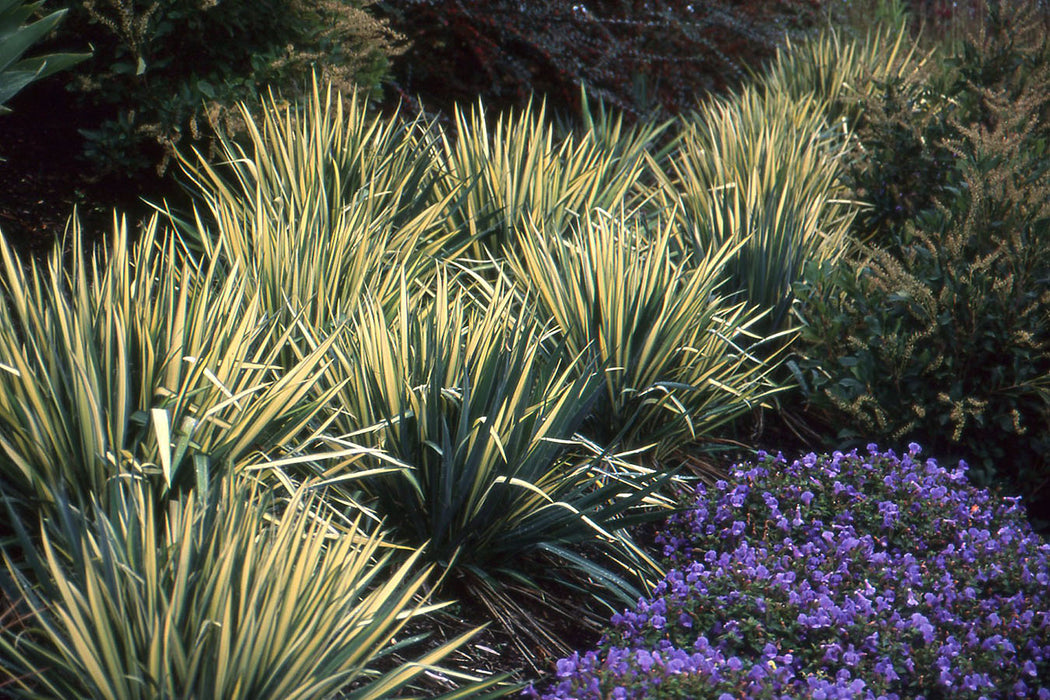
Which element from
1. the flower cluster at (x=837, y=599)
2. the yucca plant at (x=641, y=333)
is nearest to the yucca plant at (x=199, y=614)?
the flower cluster at (x=837, y=599)

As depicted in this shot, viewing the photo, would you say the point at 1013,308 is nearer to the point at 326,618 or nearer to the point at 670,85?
→ the point at 326,618

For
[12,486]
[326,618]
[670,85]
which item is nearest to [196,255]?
[12,486]

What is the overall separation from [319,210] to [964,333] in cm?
213

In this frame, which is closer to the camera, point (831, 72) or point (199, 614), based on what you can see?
point (199, 614)

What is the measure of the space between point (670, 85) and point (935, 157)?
154 inches

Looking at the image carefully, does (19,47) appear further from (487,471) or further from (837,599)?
(837,599)

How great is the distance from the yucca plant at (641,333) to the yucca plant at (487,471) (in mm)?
493

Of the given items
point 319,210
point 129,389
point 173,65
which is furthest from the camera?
point 173,65

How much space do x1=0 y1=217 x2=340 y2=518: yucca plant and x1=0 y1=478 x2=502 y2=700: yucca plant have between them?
22cm

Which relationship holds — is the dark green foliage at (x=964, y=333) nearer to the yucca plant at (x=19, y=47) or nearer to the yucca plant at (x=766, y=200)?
the yucca plant at (x=766, y=200)

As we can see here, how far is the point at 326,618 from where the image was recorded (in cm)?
176

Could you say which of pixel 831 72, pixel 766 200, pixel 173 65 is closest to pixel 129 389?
pixel 173 65

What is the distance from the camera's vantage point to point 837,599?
2.46m

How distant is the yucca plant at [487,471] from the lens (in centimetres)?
248
